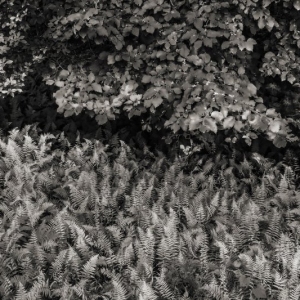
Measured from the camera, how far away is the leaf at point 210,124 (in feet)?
15.0

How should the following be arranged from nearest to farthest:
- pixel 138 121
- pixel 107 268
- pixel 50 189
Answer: pixel 107 268 < pixel 50 189 < pixel 138 121

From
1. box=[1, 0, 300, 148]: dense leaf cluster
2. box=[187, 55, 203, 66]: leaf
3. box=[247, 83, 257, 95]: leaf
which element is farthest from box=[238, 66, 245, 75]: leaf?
box=[187, 55, 203, 66]: leaf

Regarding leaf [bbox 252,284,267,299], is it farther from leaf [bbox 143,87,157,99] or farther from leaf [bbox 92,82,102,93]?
leaf [bbox 92,82,102,93]

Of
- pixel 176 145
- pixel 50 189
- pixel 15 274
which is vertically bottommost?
pixel 15 274

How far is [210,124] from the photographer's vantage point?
4.60 meters

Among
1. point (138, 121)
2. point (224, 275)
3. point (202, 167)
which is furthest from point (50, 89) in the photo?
point (224, 275)

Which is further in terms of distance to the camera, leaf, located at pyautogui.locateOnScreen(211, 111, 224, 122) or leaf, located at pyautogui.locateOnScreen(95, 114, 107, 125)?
leaf, located at pyautogui.locateOnScreen(95, 114, 107, 125)

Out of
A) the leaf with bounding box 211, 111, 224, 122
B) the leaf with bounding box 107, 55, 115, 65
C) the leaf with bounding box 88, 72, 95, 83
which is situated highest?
the leaf with bounding box 107, 55, 115, 65

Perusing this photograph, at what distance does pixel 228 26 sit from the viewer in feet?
15.5

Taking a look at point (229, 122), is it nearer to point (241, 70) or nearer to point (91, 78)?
point (241, 70)

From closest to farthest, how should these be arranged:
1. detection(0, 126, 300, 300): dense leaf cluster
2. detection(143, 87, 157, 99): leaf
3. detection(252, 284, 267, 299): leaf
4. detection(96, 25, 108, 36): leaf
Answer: detection(252, 284, 267, 299): leaf, detection(0, 126, 300, 300): dense leaf cluster, detection(96, 25, 108, 36): leaf, detection(143, 87, 157, 99): leaf

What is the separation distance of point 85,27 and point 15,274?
223 centimetres

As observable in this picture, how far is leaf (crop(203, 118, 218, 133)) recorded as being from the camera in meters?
4.59

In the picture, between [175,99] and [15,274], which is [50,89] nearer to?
[175,99]
